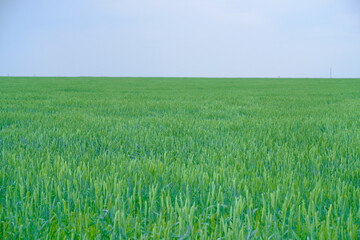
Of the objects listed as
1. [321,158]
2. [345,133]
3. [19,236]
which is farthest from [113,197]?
[345,133]

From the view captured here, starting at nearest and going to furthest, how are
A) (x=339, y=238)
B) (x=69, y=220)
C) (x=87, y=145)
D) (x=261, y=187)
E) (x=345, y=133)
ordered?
(x=339, y=238)
(x=69, y=220)
(x=261, y=187)
(x=87, y=145)
(x=345, y=133)

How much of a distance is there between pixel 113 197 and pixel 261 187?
0.89 metres

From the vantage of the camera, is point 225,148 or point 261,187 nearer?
point 261,187

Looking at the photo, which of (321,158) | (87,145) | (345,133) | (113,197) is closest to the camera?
(113,197)

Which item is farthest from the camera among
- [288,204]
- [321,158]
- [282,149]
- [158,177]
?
[282,149]

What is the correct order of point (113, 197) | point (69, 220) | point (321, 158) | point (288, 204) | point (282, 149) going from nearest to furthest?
point (69, 220), point (288, 204), point (113, 197), point (321, 158), point (282, 149)

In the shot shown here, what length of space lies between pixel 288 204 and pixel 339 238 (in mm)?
281

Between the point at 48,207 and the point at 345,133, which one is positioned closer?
the point at 48,207

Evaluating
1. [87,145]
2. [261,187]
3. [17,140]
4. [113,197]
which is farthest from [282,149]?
[17,140]

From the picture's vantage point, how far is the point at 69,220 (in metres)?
1.32

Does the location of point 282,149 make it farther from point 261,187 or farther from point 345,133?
point 345,133

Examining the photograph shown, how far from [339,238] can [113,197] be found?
1.12 meters

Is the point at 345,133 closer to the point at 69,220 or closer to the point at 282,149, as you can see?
the point at 282,149

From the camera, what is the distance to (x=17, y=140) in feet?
10.3
